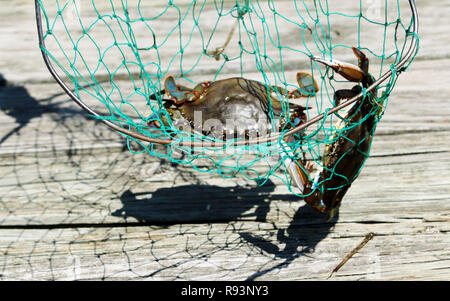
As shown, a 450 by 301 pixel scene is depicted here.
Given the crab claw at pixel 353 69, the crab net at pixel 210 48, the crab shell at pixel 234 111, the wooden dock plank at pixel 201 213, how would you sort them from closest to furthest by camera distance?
the crab claw at pixel 353 69
the wooden dock plank at pixel 201 213
the crab shell at pixel 234 111
the crab net at pixel 210 48

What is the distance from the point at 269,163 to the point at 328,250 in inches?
24.3

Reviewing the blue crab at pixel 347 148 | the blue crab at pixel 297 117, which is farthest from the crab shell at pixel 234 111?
the blue crab at pixel 347 148

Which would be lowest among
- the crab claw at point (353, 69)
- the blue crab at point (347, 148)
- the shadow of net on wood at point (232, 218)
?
the shadow of net on wood at point (232, 218)

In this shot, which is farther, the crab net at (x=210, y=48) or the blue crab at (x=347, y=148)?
the crab net at (x=210, y=48)

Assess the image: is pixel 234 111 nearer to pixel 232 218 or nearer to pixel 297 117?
pixel 297 117

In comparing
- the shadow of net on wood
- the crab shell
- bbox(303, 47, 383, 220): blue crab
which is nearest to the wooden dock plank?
the shadow of net on wood

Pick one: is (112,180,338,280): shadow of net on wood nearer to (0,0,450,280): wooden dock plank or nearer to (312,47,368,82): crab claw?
(0,0,450,280): wooden dock plank

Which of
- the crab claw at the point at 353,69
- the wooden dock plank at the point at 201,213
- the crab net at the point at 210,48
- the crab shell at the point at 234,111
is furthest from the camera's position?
the crab net at the point at 210,48

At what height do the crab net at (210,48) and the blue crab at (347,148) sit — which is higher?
the crab net at (210,48)

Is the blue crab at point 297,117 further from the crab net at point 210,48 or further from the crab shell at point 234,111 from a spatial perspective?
the crab net at point 210,48

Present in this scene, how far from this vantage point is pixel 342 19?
11.4 ft

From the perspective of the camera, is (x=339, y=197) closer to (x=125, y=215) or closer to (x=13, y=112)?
(x=125, y=215)

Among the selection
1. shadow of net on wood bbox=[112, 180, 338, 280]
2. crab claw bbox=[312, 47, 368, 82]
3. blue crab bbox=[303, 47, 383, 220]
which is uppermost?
crab claw bbox=[312, 47, 368, 82]
